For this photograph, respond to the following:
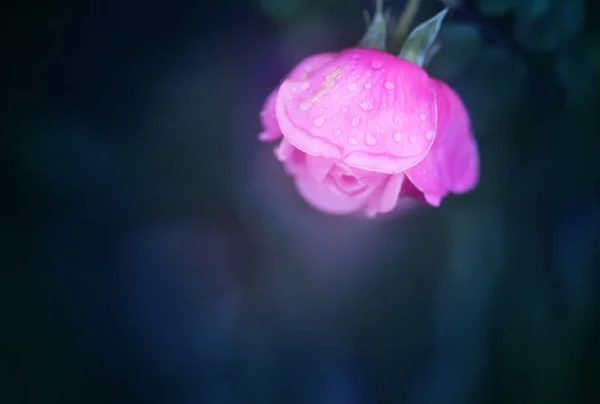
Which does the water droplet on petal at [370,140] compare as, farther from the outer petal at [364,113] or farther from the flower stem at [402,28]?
the flower stem at [402,28]

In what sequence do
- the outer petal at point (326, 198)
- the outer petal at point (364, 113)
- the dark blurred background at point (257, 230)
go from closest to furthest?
the outer petal at point (364, 113) < the outer petal at point (326, 198) < the dark blurred background at point (257, 230)

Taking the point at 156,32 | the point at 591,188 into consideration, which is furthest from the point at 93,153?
the point at 591,188

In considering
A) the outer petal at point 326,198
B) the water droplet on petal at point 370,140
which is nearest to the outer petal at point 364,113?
the water droplet on petal at point 370,140

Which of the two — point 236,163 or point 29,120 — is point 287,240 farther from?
point 29,120

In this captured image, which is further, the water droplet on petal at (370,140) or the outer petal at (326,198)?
the outer petal at (326,198)

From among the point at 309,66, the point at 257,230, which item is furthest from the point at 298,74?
the point at 257,230

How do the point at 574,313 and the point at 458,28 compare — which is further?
the point at 574,313

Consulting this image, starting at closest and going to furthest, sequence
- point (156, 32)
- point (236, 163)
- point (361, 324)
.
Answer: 1. point (156, 32)
2. point (236, 163)
3. point (361, 324)
